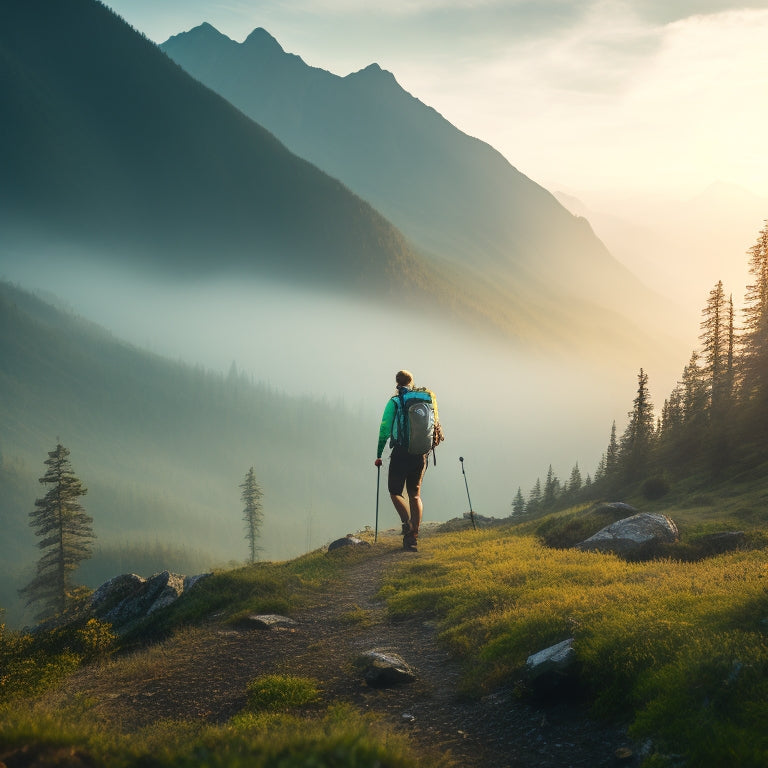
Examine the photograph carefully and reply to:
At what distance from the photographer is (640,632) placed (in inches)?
305

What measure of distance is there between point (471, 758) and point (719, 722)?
252 centimetres

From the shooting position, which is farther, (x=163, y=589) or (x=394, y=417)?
(x=163, y=589)

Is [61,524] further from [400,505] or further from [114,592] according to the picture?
[400,505]

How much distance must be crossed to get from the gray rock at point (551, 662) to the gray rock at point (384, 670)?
186 cm

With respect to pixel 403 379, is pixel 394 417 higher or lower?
lower

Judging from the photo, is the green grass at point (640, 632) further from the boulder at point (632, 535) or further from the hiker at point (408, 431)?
the hiker at point (408, 431)

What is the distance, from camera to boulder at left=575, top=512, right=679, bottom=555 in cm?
1478

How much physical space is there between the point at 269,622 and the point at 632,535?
9514mm

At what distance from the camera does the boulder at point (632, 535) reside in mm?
14781

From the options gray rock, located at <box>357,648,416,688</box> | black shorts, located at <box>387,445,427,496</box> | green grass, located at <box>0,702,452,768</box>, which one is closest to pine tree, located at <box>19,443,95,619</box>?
black shorts, located at <box>387,445,427,496</box>

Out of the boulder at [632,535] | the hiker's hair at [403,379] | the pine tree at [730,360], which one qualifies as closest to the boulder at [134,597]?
the hiker's hair at [403,379]

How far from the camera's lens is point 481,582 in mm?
12453

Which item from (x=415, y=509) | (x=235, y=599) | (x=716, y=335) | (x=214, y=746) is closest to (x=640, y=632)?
(x=214, y=746)

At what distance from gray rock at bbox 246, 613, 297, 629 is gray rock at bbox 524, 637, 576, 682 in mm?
5792
